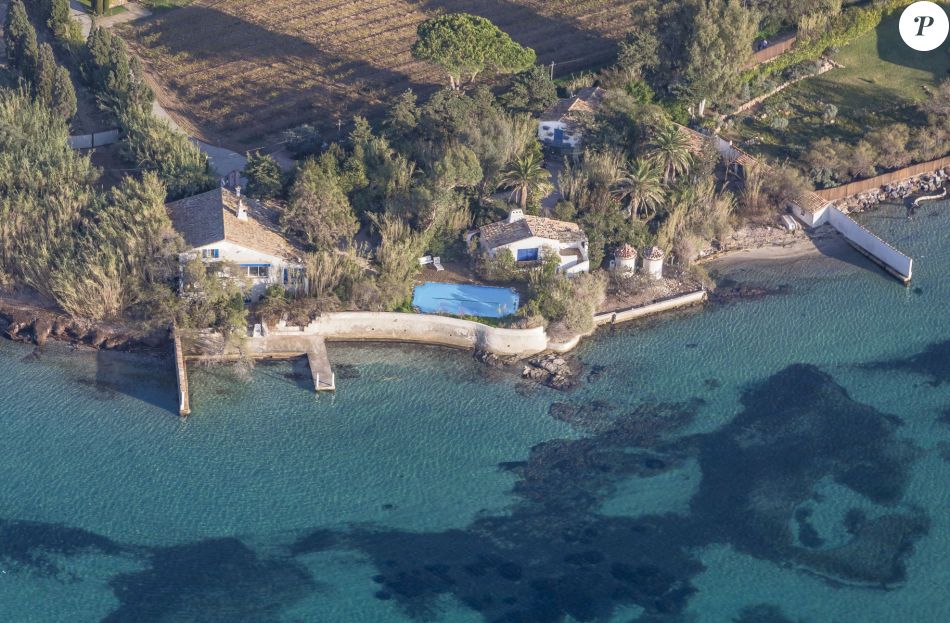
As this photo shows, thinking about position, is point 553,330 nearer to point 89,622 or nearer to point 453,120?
point 453,120

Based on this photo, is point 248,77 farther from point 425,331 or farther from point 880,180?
point 880,180

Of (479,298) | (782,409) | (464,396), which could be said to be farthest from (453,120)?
(782,409)

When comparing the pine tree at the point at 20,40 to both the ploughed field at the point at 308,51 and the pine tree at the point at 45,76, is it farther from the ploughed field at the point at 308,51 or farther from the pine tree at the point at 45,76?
the ploughed field at the point at 308,51

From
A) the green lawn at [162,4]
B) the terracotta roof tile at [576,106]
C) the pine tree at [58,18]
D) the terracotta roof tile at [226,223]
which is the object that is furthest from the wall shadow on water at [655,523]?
the green lawn at [162,4]

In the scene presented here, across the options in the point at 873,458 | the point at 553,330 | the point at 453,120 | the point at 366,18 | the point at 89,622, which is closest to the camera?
the point at 89,622

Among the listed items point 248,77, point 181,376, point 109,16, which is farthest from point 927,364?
point 109,16

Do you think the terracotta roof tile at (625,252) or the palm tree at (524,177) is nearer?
the terracotta roof tile at (625,252)

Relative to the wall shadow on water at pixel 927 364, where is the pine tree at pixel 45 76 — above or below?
above
